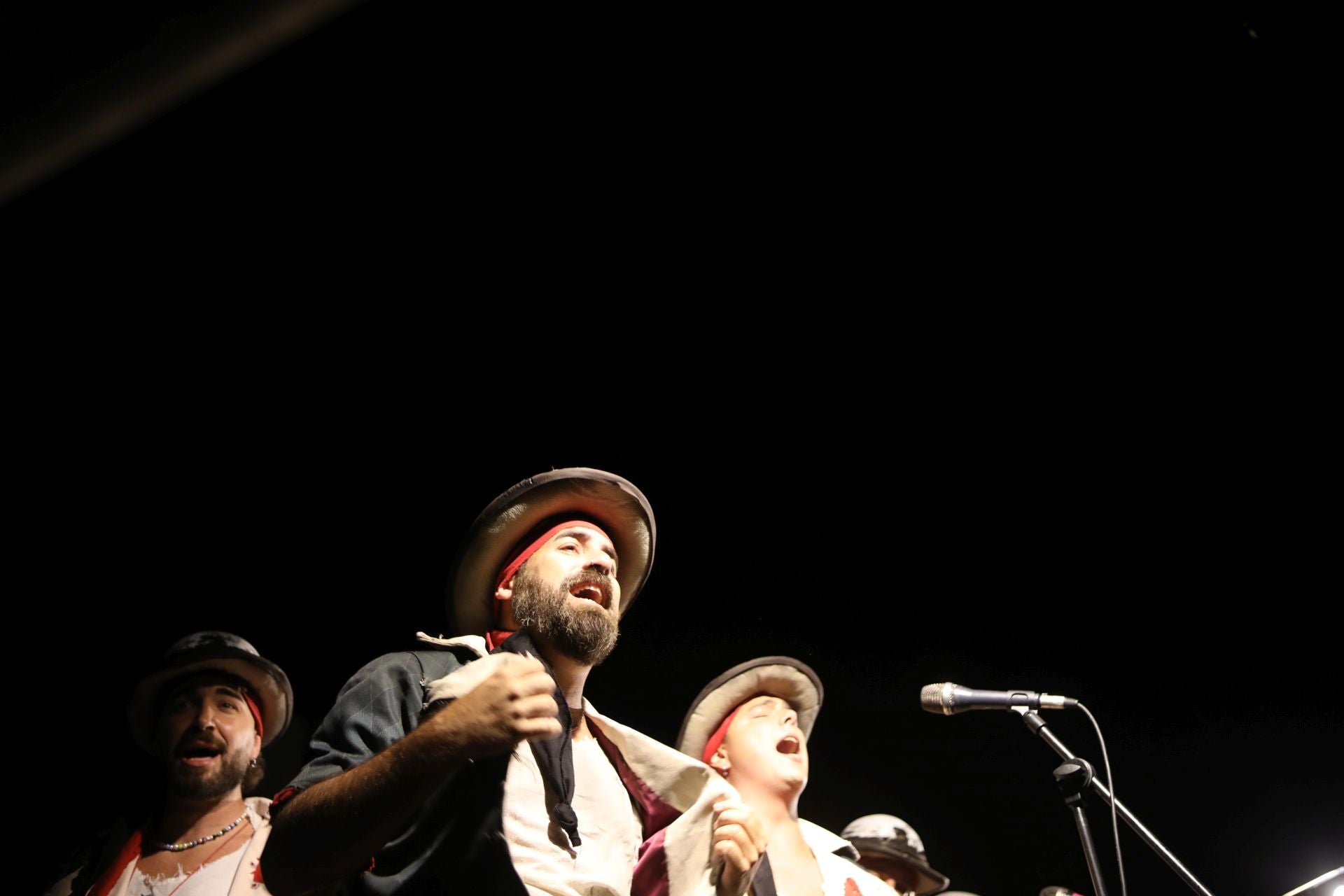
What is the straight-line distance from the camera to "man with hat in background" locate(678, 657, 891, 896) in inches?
130

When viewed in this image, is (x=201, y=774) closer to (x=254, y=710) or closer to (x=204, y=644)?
(x=254, y=710)

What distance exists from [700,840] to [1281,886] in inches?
121

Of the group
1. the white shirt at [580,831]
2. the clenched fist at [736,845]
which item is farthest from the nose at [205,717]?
the clenched fist at [736,845]

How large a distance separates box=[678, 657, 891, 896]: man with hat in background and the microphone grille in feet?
2.12

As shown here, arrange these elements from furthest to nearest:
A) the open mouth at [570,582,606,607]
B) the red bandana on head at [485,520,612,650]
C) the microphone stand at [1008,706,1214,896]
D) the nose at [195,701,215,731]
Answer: the nose at [195,701,215,731]
the red bandana on head at [485,520,612,650]
the open mouth at [570,582,606,607]
the microphone stand at [1008,706,1214,896]

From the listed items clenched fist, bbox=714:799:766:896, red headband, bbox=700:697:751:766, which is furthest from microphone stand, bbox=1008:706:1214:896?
red headband, bbox=700:697:751:766

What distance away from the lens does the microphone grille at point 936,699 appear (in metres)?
2.89

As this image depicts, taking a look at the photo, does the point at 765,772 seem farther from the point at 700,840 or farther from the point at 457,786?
the point at 457,786

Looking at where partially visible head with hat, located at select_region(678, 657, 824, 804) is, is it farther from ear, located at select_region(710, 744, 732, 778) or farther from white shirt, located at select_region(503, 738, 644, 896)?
white shirt, located at select_region(503, 738, 644, 896)

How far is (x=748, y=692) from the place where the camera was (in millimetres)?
3746

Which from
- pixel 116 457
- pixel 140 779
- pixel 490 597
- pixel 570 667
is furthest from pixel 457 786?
pixel 116 457

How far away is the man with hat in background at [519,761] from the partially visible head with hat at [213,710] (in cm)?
102

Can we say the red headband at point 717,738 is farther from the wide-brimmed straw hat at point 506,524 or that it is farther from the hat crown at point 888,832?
the hat crown at point 888,832

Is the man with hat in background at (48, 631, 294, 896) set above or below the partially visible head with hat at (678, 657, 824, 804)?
above
